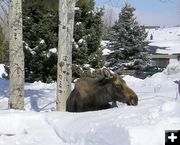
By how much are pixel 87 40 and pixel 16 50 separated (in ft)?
48.7

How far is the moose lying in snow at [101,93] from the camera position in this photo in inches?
380

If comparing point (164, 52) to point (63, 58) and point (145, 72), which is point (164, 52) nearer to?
point (145, 72)

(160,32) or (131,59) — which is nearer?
(131,59)

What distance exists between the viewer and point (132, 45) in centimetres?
4150

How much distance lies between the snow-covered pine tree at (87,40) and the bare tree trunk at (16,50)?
13989 mm

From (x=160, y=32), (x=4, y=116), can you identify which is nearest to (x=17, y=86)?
(x=4, y=116)

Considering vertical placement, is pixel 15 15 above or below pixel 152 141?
above

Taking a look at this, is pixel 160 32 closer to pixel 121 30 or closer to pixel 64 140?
pixel 121 30

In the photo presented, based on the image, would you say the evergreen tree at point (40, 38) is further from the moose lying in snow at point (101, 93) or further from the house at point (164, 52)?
the house at point (164, 52)

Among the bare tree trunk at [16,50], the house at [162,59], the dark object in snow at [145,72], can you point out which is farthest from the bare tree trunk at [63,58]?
the house at [162,59]

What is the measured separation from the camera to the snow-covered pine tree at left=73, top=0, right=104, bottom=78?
26859mm

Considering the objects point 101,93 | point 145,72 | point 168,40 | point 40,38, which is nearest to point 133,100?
point 101,93

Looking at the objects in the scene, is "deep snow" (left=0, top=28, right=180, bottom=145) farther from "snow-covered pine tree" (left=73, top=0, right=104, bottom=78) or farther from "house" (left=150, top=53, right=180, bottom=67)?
"house" (left=150, top=53, right=180, bottom=67)

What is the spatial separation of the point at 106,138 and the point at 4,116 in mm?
2193
